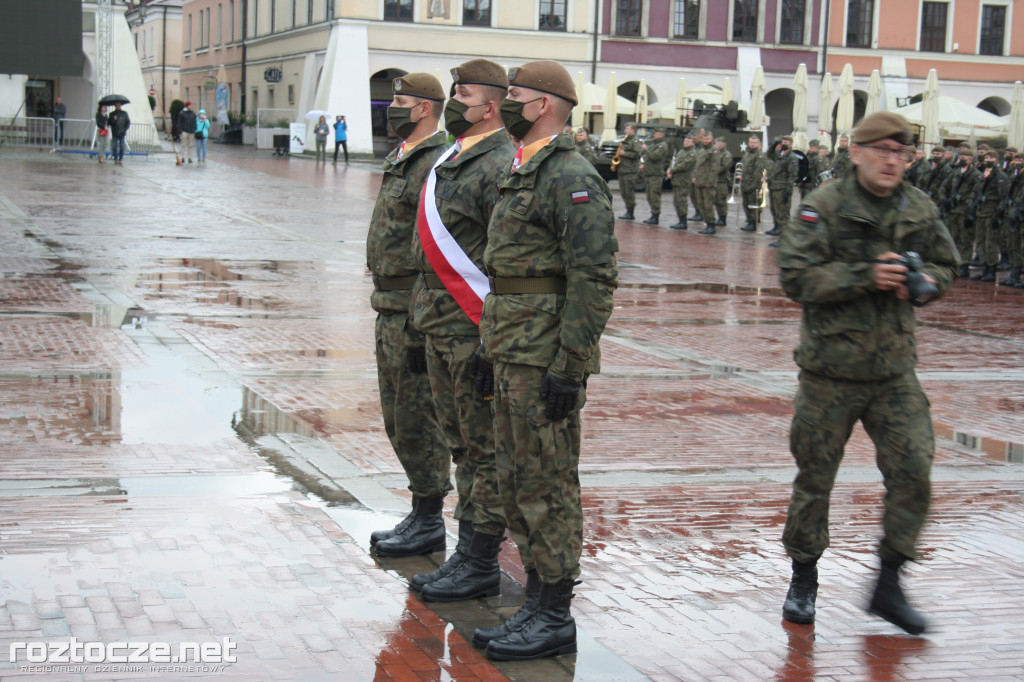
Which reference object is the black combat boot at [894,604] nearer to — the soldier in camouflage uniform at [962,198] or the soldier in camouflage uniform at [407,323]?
the soldier in camouflage uniform at [407,323]

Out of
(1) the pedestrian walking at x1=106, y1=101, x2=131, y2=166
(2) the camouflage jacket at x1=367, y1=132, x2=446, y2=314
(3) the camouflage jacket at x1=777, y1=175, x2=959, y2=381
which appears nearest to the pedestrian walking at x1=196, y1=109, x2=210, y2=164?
(1) the pedestrian walking at x1=106, y1=101, x2=131, y2=166

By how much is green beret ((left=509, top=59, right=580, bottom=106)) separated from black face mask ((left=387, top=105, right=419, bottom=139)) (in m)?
1.07

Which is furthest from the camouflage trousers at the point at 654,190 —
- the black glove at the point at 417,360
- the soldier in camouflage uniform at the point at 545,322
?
the soldier in camouflage uniform at the point at 545,322

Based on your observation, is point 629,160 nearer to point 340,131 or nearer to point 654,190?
point 654,190

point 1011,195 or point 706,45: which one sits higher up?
point 706,45

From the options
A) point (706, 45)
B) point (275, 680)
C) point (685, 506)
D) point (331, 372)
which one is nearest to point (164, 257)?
point (331, 372)

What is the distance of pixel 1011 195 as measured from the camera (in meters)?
18.5

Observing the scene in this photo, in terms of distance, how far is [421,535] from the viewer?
18.9 ft

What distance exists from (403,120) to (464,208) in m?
0.81

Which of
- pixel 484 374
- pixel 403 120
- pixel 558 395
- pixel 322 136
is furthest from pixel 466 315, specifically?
pixel 322 136

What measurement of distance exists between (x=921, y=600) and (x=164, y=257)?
1308 centimetres

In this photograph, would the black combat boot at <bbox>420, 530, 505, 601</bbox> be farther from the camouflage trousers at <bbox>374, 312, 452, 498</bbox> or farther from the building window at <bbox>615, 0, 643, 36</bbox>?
the building window at <bbox>615, 0, 643, 36</bbox>

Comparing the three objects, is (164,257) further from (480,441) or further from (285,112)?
(285,112)

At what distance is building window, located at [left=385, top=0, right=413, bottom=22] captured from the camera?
47750 millimetres
